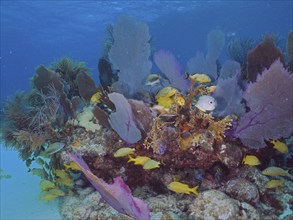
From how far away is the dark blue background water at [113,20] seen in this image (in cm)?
3112

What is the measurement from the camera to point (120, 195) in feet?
8.25

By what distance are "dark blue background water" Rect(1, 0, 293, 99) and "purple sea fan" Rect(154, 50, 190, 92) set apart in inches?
749

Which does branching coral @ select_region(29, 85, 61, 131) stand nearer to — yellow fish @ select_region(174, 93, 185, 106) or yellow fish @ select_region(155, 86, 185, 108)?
yellow fish @ select_region(155, 86, 185, 108)

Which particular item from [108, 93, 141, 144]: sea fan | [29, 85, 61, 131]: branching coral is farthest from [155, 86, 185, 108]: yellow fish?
[29, 85, 61, 131]: branching coral

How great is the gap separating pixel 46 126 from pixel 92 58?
6770cm

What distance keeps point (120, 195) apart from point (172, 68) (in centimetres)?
322

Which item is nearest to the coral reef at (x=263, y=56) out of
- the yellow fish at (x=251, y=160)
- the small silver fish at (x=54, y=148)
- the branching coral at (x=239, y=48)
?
the yellow fish at (x=251, y=160)

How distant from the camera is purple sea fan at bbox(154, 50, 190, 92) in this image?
17.2 ft

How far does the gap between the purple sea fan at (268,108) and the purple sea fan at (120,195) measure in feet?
8.00

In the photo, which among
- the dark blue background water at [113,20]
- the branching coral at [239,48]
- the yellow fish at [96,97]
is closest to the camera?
the yellow fish at [96,97]

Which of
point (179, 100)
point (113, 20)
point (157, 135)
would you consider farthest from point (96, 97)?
point (113, 20)

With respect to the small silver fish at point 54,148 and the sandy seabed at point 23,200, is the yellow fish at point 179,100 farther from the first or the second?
the sandy seabed at point 23,200

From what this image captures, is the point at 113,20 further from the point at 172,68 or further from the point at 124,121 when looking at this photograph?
the point at 124,121

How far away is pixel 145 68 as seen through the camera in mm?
5352
